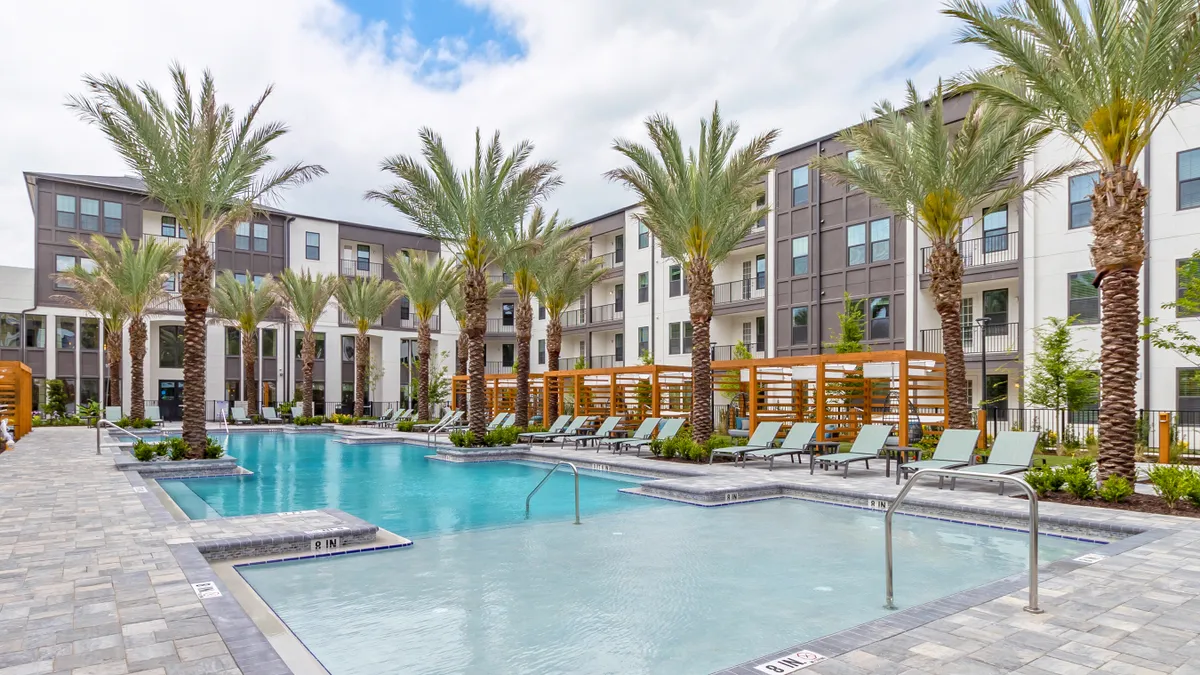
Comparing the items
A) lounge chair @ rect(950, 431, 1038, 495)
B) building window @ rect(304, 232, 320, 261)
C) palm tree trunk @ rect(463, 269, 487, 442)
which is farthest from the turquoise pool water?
building window @ rect(304, 232, 320, 261)

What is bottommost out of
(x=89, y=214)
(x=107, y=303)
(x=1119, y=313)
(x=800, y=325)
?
(x=1119, y=313)

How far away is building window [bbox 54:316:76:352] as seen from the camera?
3706cm

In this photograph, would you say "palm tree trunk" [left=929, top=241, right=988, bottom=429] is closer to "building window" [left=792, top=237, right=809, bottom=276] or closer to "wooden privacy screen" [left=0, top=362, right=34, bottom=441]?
"building window" [left=792, top=237, right=809, bottom=276]

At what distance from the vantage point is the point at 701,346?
61.1ft

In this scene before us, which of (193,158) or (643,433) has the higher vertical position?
(193,158)

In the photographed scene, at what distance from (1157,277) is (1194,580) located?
18.1 metres

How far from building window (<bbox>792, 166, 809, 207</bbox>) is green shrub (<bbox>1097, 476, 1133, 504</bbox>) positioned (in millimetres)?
21438

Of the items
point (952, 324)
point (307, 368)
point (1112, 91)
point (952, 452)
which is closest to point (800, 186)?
point (952, 324)

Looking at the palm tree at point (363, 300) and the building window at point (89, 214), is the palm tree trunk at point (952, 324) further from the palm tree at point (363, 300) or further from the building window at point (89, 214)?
the building window at point (89, 214)

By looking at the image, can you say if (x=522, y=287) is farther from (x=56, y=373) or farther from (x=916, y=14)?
(x=56, y=373)

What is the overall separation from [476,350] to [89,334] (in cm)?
2695

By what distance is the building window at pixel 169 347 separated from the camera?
40.4 metres

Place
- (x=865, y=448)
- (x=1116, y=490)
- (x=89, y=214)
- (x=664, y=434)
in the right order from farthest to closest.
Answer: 1. (x=89, y=214)
2. (x=664, y=434)
3. (x=865, y=448)
4. (x=1116, y=490)

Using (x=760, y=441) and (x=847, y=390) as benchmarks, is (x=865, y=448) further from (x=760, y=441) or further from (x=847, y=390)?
(x=847, y=390)
